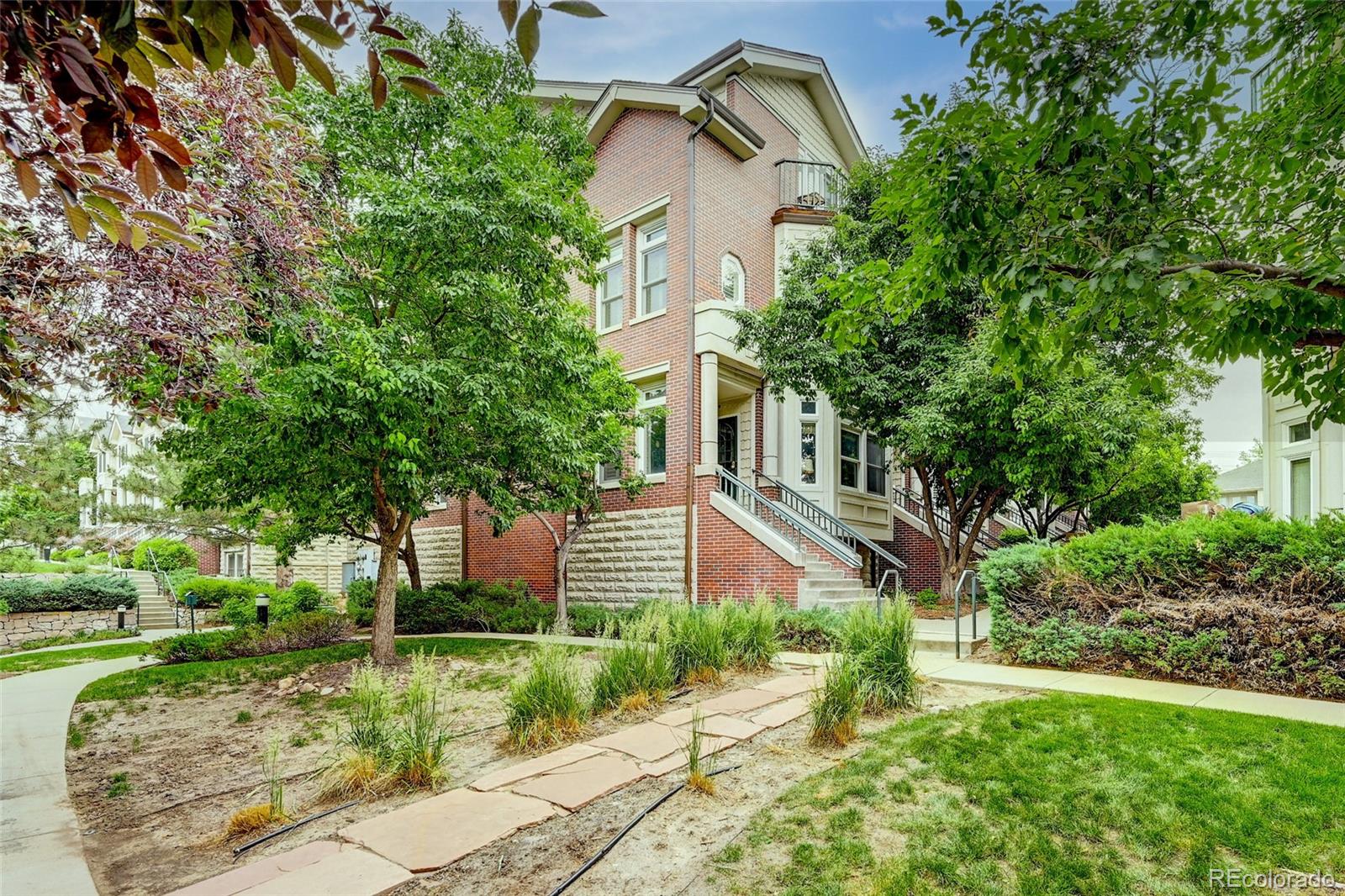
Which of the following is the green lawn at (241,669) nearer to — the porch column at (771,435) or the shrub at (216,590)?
the porch column at (771,435)

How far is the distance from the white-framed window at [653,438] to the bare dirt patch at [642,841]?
9.35 m

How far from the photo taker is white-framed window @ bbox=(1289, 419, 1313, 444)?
32.8ft

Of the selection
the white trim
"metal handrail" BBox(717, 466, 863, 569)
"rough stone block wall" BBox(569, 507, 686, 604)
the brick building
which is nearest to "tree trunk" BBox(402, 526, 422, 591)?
the brick building

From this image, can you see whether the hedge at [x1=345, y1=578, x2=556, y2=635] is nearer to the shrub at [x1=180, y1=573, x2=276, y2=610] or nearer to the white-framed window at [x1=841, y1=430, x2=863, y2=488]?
the white-framed window at [x1=841, y1=430, x2=863, y2=488]

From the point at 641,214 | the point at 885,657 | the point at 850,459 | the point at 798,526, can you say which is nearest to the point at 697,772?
the point at 885,657

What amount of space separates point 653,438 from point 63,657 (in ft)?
36.0

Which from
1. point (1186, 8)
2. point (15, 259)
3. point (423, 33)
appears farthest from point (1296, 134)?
point (423, 33)

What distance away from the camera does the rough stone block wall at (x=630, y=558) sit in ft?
41.2

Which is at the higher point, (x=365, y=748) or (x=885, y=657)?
(x=885, y=657)

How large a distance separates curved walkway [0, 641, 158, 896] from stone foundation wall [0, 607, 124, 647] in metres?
9.00

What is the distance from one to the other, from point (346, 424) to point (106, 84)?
5377 mm

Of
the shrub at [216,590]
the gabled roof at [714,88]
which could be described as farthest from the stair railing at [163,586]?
the gabled roof at [714,88]

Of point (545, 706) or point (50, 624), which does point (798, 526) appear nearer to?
point (545, 706)

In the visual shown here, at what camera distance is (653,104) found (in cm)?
1380
